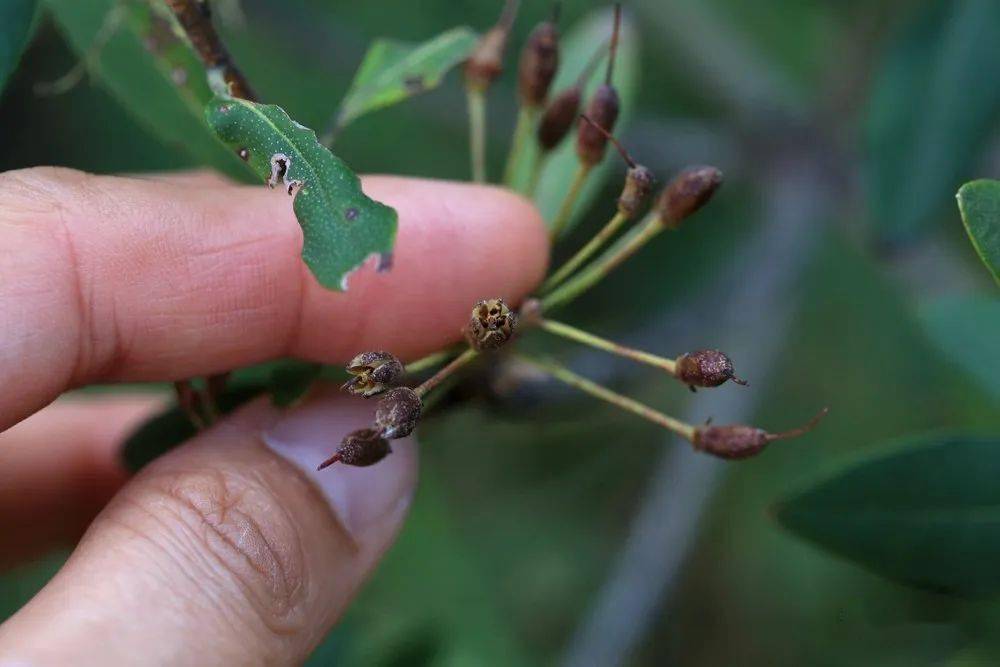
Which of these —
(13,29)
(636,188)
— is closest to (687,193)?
(636,188)

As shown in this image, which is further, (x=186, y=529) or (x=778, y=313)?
(x=778, y=313)

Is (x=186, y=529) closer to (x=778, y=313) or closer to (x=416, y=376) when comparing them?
(x=416, y=376)

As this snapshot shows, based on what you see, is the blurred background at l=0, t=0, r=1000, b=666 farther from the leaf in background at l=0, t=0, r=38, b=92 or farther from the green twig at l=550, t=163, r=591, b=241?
the leaf in background at l=0, t=0, r=38, b=92

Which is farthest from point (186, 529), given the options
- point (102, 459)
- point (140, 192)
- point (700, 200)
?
point (102, 459)

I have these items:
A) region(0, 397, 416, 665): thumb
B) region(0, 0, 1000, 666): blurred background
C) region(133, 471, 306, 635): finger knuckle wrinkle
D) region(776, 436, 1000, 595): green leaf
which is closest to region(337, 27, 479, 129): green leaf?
region(0, 397, 416, 665): thumb

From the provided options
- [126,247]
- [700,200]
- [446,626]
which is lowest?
[446,626]

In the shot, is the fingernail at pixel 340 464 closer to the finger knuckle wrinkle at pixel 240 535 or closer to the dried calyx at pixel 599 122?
the finger knuckle wrinkle at pixel 240 535

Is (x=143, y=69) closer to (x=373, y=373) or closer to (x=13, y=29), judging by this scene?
(x=13, y=29)

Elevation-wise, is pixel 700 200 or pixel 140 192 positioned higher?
pixel 700 200
